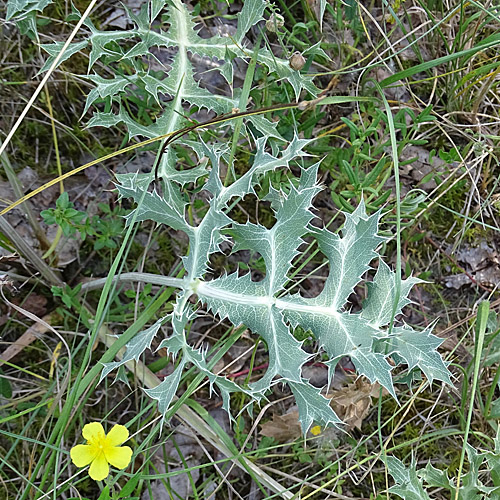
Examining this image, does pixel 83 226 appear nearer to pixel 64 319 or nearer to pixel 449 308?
pixel 64 319

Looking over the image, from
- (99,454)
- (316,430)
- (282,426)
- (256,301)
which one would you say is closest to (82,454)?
(99,454)

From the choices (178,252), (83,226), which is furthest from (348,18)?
(83,226)

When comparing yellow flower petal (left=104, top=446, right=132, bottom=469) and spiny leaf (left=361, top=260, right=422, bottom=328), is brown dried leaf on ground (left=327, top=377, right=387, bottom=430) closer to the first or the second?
spiny leaf (left=361, top=260, right=422, bottom=328)

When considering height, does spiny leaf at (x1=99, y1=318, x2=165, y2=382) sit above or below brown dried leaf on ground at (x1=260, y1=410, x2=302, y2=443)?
above

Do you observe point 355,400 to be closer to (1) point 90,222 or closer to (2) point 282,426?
(2) point 282,426

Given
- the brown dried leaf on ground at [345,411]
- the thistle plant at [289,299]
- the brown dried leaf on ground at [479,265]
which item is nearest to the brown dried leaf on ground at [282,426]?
the brown dried leaf on ground at [345,411]

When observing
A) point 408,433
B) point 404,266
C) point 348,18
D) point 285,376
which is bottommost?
point 408,433

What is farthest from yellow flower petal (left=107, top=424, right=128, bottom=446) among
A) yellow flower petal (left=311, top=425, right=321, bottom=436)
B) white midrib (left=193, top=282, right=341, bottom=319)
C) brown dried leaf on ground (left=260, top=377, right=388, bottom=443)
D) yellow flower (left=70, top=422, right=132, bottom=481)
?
yellow flower petal (left=311, top=425, right=321, bottom=436)
